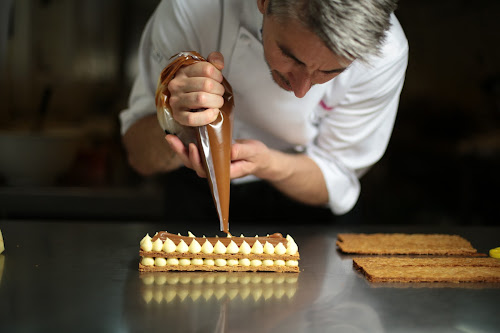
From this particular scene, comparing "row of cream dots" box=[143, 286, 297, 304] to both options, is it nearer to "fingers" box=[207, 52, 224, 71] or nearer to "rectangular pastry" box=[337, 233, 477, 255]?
"rectangular pastry" box=[337, 233, 477, 255]

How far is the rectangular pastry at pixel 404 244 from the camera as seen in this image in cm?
165

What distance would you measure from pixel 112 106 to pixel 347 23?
1577 mm

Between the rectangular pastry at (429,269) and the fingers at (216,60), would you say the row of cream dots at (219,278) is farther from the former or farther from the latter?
the fingers at (216,60)

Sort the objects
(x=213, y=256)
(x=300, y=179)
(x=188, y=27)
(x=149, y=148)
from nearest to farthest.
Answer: (x=213, y=256), (x=188, y=27), (x=300, y=179), (x=149, y=148)

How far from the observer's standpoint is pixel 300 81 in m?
1.52

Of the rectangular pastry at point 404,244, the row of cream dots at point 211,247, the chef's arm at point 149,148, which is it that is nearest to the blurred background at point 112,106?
the chef's arm at point 149,148

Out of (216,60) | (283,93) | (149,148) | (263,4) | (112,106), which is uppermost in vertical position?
(263,4)

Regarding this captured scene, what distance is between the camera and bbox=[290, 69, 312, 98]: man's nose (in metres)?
1.49

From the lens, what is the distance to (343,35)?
127 centimetres

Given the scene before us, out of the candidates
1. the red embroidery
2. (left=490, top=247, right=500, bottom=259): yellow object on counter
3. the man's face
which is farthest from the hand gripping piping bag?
(left=490, top=247, right=500, bottom=259): yellow object on counter

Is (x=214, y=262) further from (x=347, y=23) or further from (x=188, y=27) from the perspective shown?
(x=188, y=27)

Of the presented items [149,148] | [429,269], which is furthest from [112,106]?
[429,269]

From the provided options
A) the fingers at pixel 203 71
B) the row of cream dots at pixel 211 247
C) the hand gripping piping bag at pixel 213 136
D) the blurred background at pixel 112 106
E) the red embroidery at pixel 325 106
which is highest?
the fingers at pixel 203 71

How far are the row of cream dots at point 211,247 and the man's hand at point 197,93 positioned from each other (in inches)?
12.6
